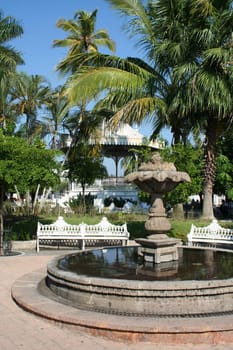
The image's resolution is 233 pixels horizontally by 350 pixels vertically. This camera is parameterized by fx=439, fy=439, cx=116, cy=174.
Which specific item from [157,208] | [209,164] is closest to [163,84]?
[209,164]

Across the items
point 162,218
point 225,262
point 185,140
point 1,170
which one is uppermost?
point 185,140

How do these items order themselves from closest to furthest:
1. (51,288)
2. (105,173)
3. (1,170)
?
(51,288) < (1,170) < (105,173)

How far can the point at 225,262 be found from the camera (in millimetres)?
8586

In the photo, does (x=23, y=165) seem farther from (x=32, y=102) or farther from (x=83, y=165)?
(x=32, y=102)

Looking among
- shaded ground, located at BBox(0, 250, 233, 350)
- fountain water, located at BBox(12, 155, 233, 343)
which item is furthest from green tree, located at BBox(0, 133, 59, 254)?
shaded ground, located at BBox(0, 250, 233, 350)

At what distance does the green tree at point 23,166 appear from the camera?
1242cm

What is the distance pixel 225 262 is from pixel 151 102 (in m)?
8.50

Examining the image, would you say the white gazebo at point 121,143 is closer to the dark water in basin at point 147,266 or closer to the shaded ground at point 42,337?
the dark water in basin at point 147,266

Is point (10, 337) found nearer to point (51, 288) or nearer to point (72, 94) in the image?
point (51, 288)

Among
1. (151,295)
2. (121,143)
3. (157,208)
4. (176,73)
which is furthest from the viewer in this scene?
(121,143)

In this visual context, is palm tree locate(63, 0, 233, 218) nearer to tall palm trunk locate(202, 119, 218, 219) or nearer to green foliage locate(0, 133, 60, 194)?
tall palm trunk locate(202, 119, 218, 219)

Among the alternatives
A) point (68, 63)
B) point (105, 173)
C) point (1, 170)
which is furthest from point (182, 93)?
point (105, 173)

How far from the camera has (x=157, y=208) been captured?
8.84m

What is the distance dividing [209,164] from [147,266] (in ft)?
32.8
